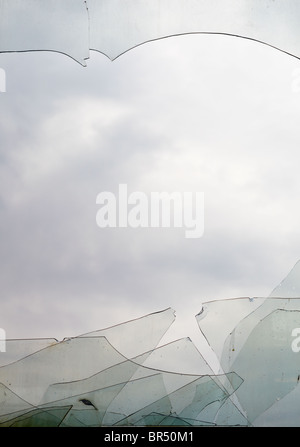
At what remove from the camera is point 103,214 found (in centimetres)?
265

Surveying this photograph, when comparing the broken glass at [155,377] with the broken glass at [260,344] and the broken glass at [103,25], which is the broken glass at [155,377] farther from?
the broken glass at [103,25]

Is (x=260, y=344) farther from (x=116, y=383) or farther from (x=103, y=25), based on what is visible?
(x=103, y=25)

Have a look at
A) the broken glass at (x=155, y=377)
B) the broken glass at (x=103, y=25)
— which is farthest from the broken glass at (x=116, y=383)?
the broken glass at (x=103, y=25)

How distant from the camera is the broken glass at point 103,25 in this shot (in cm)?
276

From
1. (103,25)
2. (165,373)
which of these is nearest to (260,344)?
(165,373)

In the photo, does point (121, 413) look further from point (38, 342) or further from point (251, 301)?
point (251, 301)

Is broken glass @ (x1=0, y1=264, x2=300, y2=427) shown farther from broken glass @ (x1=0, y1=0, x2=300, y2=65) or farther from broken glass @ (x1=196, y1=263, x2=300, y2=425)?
broken glass @ (x1=0, y1=0, x2=300, y2=65)

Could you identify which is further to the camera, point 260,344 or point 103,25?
point 103,25

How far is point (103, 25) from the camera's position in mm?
2766

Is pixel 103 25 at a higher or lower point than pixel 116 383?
higher

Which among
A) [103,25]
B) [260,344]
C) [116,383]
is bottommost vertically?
[116,383]

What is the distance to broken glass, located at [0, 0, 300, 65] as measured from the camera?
9.05 ft

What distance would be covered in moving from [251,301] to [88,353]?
2.25 feet

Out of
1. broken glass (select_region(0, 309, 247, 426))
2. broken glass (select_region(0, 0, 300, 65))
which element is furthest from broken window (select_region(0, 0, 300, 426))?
broken glass (select_region(0, 0, 300, 65))
